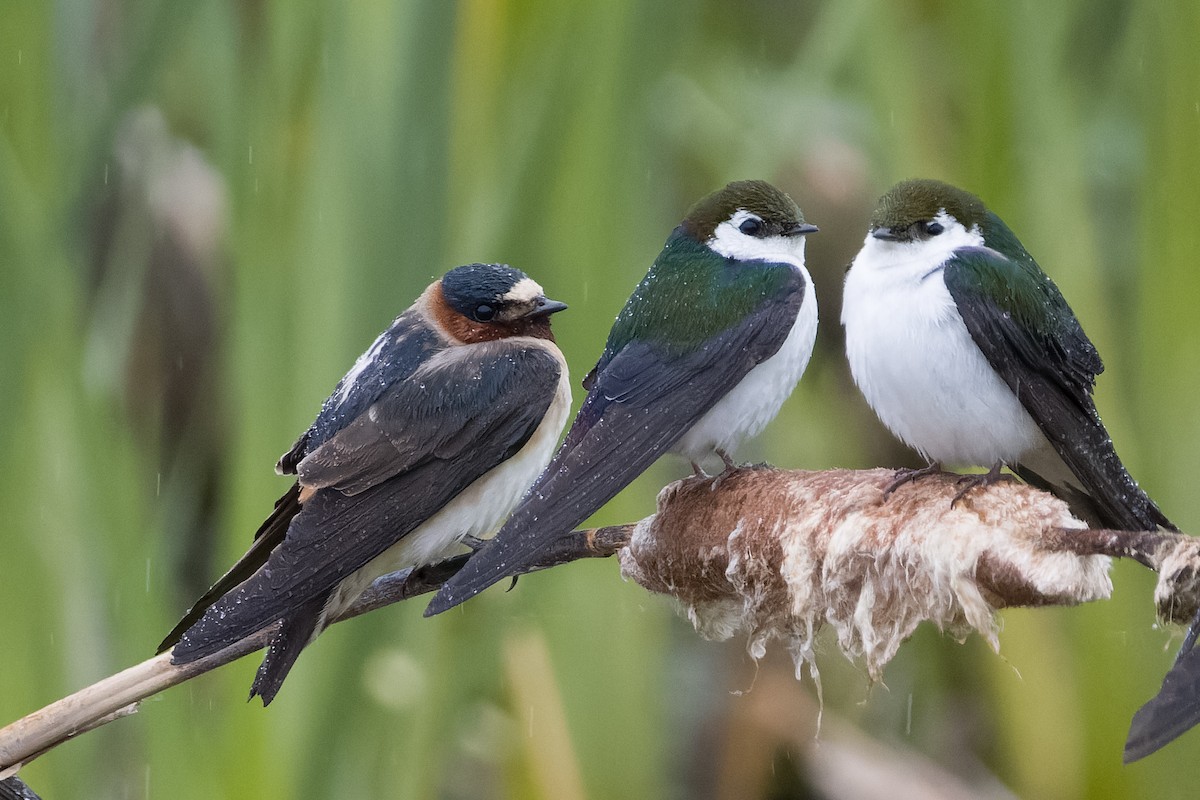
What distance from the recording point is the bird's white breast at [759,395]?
3.70ft

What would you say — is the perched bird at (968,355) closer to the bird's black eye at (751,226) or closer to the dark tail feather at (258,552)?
the bird's black eye at (751,226)

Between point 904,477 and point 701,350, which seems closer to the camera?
point 904,477

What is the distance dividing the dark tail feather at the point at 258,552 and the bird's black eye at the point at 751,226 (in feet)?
1.37

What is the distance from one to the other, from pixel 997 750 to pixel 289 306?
2.80 ft

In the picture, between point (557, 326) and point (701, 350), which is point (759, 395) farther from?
point (557, 326)

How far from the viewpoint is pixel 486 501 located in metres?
1.31

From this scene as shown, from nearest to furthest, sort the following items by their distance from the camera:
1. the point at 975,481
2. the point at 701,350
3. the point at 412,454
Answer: the point at 975,481, the point at 701,350, the point at 412,454

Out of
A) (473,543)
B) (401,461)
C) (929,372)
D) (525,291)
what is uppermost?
(929,372)

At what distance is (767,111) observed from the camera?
1.70 m

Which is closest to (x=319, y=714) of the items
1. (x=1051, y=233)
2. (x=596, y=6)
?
(x=596, y=6)

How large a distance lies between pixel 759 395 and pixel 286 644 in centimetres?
40

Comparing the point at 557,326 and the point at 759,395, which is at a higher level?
the point at 759,395

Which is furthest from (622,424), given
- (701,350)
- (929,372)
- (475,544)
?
(475,544)

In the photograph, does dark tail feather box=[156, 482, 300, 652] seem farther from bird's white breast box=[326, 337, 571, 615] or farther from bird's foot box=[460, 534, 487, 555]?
bird's foot box=[460, 534, 487, 555]
